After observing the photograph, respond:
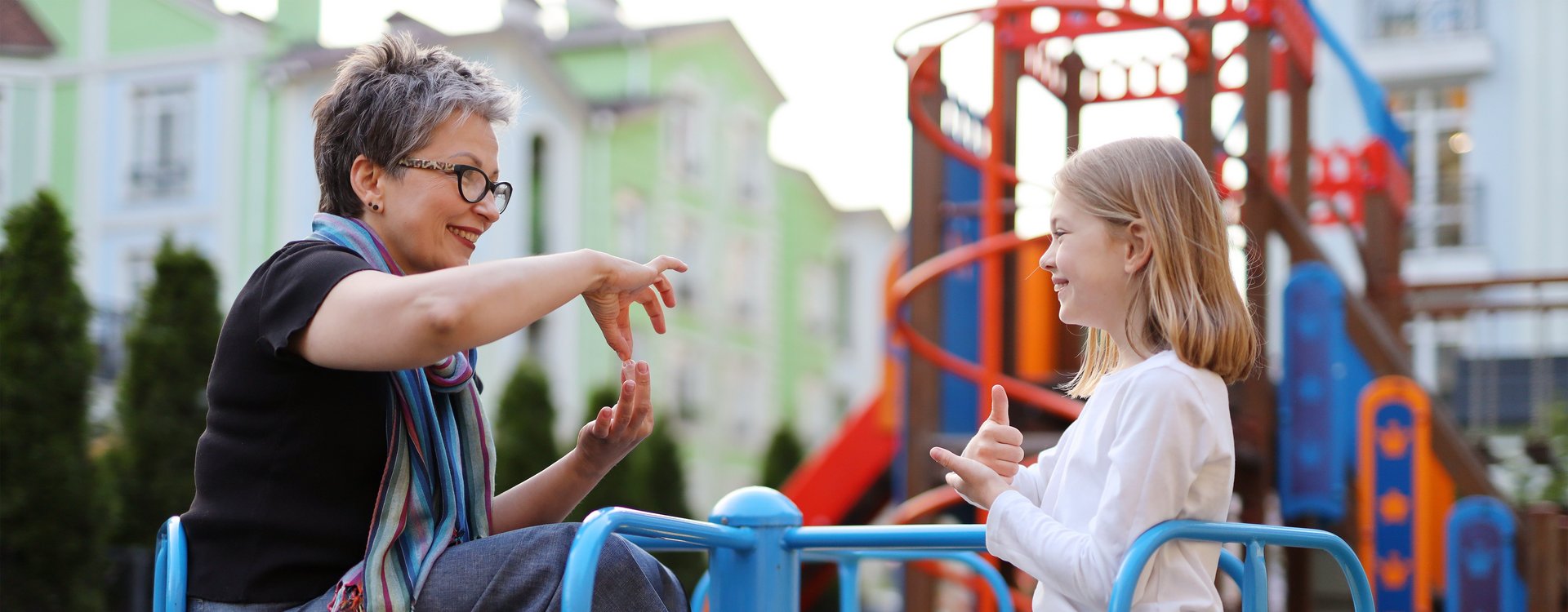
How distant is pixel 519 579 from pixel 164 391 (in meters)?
10.3

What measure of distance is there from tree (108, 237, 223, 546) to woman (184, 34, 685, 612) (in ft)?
31.7

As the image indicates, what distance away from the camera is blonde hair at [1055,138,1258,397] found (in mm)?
2068

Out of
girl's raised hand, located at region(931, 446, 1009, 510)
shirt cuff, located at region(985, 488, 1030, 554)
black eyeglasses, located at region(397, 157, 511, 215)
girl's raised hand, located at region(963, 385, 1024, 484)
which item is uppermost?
black eyeglasses, located at region(397, 157, 511, 215)

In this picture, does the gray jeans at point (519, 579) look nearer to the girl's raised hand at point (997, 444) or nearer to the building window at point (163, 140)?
the girl's raised hand at point (997, 444)

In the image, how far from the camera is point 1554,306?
25.1 ft

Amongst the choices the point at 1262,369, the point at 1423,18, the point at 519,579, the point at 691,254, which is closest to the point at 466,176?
the point at 519,579

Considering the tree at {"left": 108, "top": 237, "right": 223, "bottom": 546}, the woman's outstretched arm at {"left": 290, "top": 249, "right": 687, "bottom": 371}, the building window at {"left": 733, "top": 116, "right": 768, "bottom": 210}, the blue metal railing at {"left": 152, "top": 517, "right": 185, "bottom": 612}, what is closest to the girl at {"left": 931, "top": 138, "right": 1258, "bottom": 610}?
the woman's outstretched arm at {"left": 290, "top": 249, "right": 687, "bottom": 371}

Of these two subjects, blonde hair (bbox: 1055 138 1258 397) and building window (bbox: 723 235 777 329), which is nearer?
blonde hair (bbox: 1055 138 1258 397)

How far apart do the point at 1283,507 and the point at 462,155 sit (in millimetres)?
3724

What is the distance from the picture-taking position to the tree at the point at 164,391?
11.3 m

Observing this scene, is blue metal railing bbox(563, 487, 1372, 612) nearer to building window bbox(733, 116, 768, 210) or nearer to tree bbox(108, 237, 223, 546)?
tree bbox(108, 237, 223, 546)

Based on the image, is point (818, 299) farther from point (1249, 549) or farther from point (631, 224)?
point (1249, 549)

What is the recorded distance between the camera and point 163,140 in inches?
785

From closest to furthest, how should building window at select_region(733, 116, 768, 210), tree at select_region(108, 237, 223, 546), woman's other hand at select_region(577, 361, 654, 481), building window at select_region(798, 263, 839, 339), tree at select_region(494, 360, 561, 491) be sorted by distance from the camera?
woman's other hand at select_region(577, 361, 654, 481), tree at select_region(108, 237, 223, 546), tree at select_region(494, 360, 561, 491), building window at select_region(733, 116, 768, 210), building window at select_region(798, 263, 839, 339)
